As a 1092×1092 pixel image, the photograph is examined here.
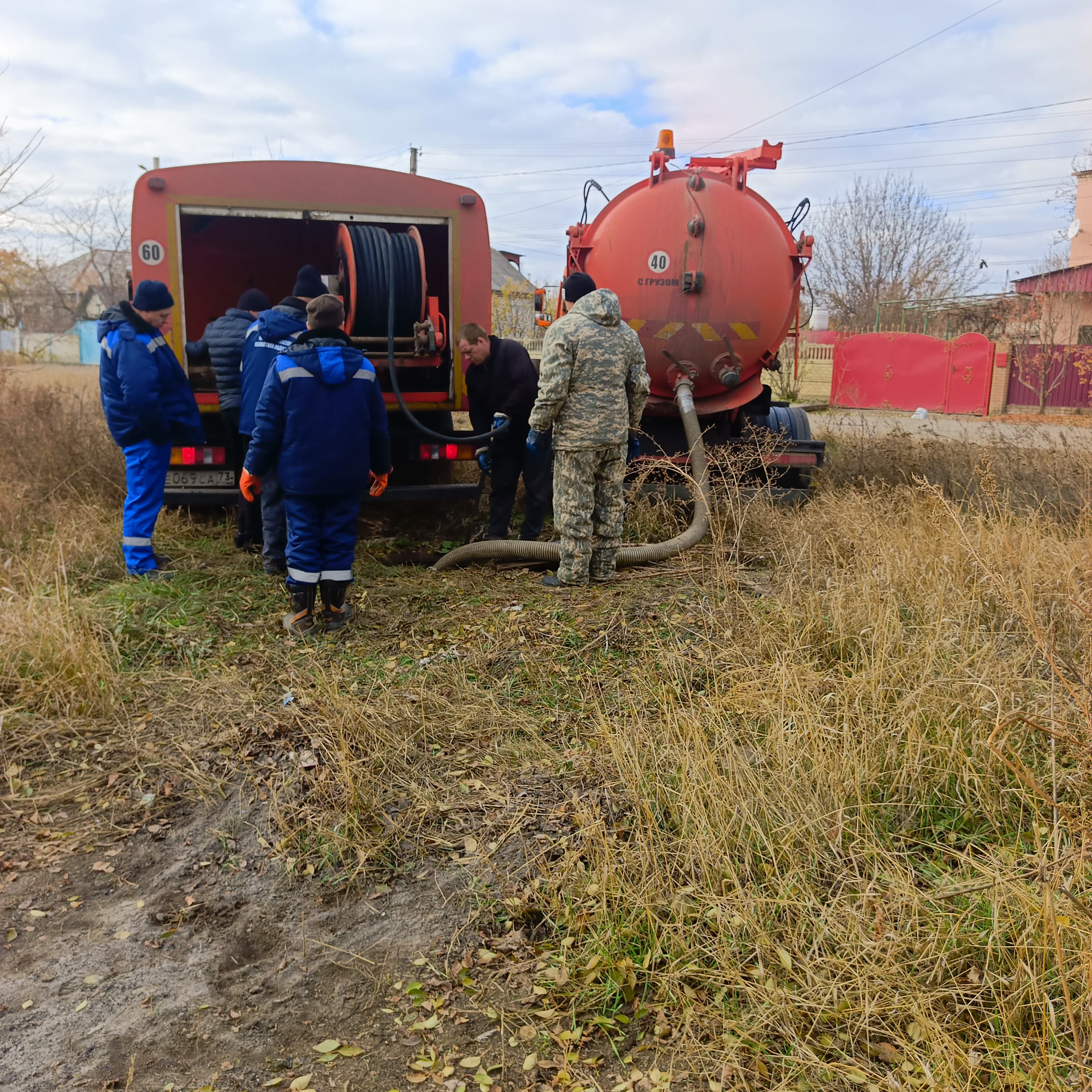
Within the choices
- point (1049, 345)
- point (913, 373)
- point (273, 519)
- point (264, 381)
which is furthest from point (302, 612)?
point (1049, 345)

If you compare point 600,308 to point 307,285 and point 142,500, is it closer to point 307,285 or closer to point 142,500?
point 307,285

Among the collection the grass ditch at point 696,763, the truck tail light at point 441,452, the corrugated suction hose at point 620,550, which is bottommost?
the grass ditch at point 696,763

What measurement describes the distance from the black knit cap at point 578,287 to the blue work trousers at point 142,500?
2.85m

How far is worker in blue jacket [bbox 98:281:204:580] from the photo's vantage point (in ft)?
18.4

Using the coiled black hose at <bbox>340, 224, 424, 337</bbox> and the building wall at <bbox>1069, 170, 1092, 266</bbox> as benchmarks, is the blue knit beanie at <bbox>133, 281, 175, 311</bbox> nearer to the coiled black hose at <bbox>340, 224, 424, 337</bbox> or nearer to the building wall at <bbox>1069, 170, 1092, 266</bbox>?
the coiled black hose at <bbox>340, 224, 424, 337</bbox>

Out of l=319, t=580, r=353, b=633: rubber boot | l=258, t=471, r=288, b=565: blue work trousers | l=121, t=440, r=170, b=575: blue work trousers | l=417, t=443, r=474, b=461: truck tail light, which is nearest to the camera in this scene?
l=319, t=580, r=353, b=633: rubber boot

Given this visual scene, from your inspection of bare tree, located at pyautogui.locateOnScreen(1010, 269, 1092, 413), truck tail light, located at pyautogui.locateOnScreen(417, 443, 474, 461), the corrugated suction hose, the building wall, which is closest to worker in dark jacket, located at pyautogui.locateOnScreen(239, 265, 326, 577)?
the corrugated suction hose

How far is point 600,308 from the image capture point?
17.3 ft

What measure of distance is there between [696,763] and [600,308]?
314cm

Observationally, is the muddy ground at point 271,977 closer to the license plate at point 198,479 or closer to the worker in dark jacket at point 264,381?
the worker in dark jacket at point 264,381

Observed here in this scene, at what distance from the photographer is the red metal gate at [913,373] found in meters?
20.7

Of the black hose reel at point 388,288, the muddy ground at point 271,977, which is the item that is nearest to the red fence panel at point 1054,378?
the black hose reel at point 388,288

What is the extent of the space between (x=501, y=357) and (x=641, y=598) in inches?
86.8

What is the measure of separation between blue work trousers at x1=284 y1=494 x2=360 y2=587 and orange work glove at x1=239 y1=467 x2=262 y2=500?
0.19 metres
